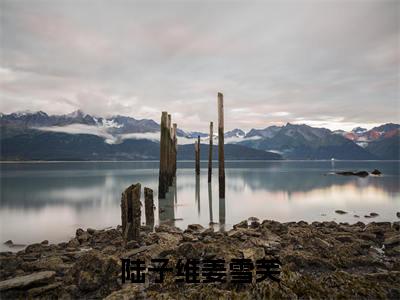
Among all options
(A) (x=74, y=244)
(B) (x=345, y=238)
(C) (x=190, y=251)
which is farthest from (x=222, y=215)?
(C) (x=190, y=251)

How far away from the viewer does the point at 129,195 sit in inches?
428

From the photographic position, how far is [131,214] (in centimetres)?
1073

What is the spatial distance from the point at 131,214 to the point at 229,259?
15.4 feet

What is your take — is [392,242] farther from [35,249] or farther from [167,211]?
[167,211]

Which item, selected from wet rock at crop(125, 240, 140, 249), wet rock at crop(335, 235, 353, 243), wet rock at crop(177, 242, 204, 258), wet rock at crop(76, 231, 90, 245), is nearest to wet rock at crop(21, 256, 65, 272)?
wet rock at crop(125, 240, 140, 249)

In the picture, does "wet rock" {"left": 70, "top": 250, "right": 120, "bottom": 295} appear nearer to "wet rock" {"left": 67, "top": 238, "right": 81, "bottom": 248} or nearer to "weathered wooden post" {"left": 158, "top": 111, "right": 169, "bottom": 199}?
"wet rock" {"left": 67, "top": 238, "right": 81, "bottom": 248}

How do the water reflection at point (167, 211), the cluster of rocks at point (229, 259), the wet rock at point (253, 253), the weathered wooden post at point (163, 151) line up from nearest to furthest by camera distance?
the cluster of rocks at point (229, 259) → the wet rock at point (253, 253) → the water reflection at point (167, 211) → the weathered wooden post at point (163, 151)

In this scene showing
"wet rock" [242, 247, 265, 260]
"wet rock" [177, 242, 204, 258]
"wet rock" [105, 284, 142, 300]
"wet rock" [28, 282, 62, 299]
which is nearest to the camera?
"wet rock" [105, 284, 142, 300]

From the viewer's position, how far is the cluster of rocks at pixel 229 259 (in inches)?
230

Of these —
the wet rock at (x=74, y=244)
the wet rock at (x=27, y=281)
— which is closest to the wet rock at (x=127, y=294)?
the wet rock at (x=27, y=281)

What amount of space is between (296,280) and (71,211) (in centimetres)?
1661

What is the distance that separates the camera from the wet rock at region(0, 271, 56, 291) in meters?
6.04

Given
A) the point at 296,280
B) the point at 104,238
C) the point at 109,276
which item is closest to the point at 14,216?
the point at 104,238

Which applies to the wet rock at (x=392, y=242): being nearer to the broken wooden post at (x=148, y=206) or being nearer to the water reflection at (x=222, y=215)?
the water reflection at (x=222, y=215)
